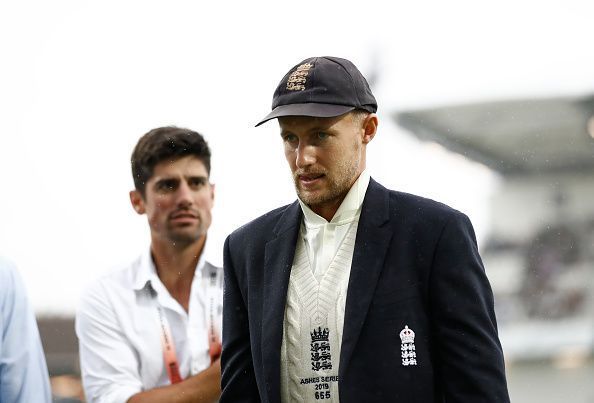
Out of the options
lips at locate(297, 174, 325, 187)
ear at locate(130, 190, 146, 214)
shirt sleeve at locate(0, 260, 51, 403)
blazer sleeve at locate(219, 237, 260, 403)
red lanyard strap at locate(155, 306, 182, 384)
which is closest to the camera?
lips at locate(297, 174, 325, 187)

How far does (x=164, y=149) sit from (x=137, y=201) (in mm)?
252

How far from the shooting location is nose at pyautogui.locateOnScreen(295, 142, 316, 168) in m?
2.05

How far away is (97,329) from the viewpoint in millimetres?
3047

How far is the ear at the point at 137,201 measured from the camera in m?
3.19

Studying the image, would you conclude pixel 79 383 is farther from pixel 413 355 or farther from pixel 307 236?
pixel 413 355

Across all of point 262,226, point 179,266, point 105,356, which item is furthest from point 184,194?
point 262,226

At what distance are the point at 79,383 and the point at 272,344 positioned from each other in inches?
56.1

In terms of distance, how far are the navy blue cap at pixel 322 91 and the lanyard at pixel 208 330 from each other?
1.05 metres

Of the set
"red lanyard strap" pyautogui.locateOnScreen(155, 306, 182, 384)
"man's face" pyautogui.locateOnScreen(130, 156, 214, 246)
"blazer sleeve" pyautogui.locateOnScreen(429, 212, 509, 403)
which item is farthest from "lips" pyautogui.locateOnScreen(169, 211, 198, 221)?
"blazer sleeve" pyautogui.locateOnScreen(429, 212, 509, 403)

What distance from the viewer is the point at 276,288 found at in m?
2.11

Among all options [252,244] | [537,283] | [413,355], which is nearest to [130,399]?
[252,244]

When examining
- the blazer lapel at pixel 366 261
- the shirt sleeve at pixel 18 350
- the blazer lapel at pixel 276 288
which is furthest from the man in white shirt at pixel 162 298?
the blazer lapel at pixel 366 261

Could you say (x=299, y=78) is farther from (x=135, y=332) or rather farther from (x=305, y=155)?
(x=135, y=332)

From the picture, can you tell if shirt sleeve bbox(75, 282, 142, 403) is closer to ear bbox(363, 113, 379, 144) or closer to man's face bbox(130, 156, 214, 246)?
man's face bbox(130, 156, 214, 246)
